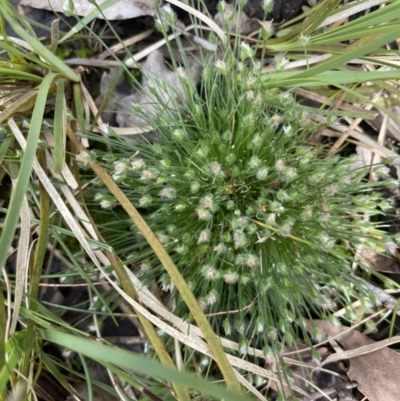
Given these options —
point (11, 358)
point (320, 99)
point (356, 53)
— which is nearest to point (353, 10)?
point (320, 99)

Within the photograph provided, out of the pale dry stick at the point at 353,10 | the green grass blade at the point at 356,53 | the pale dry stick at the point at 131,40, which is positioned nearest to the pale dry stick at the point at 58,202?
the pale dry stick at the point at 131,40

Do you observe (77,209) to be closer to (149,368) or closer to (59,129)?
(59,129)

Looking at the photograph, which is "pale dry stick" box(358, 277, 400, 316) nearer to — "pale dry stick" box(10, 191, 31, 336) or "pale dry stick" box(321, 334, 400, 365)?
"pale dry stick" box(321, 334, 400, 365)

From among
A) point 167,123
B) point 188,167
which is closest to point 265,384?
point 188,167

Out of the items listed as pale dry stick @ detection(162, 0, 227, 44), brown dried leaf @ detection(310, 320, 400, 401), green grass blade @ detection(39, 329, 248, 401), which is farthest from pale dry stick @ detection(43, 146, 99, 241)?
brown dried leaf @ detection(310, 320, 400, 401)

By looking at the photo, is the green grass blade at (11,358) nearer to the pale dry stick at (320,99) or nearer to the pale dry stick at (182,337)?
the pale dry stick at (182,337)

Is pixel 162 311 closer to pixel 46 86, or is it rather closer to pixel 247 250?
pixel 247 250
